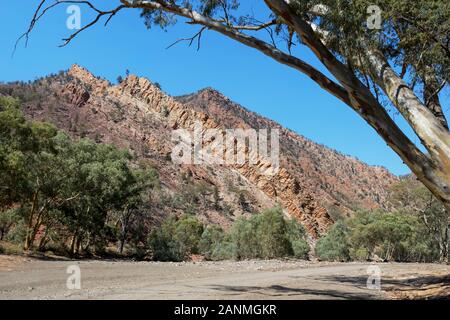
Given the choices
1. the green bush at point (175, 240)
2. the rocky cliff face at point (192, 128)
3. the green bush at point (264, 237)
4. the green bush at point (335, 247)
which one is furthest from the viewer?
the rocky cliff face at point (192, 128)

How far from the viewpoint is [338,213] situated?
75.2 metres

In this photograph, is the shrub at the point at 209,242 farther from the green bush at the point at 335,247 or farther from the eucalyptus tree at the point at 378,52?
the eucalyptus tree at the point at 378,52

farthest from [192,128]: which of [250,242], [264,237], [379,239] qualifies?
[264,237]

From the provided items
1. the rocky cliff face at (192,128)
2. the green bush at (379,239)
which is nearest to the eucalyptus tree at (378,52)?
the green bush at (379,239)

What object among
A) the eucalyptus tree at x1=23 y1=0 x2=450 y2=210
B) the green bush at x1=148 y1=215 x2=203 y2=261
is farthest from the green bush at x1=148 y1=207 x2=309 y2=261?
the eucalyptus tree at x1=23 y1=0 x2=450 y2=210

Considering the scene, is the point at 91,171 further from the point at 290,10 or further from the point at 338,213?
the point at 338,213

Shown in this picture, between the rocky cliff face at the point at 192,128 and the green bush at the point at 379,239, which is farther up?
the rocky cliff face at the point at 192,128

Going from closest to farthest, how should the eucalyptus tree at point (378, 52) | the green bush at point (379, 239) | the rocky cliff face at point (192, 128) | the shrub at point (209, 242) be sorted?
the eucalyptus tree at point (378, 52) → the green bush at point (379, 239) → the shrub at point (209, 242) → the rocky cliff face at point (192, 128)

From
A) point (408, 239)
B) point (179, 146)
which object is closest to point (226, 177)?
point (179, 146)

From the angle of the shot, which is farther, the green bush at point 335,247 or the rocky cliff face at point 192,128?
the rocky cliff face at point 192,128

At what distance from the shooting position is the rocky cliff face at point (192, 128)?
2458 inches

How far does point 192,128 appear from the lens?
252ft

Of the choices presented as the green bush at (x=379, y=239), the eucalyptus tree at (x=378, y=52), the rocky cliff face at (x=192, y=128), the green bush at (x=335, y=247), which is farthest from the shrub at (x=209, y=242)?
the eucalyptus tree at (x=378, y=52)
